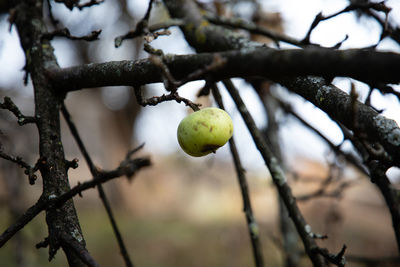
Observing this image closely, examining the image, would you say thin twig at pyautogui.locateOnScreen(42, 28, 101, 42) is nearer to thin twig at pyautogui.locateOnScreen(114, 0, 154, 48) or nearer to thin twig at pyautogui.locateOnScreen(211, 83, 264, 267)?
thin twig at pyautogui.locateOnScreen(114, 0, 154, 48)

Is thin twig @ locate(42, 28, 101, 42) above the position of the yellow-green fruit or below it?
above

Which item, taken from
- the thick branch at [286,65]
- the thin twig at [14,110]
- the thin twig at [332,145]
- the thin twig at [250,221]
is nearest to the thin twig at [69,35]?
the thin twig at [14,110]

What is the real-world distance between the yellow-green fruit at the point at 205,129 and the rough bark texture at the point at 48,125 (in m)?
0.54

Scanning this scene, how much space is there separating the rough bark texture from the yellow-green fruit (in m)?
0.54

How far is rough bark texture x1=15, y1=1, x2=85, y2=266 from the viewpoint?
43.3 inches

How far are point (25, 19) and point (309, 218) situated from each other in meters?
9.67

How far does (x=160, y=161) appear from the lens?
47.8 feet

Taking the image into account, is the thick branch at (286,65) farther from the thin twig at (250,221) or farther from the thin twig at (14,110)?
the thin twig at (250,221)

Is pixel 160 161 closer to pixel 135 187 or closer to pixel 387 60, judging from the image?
pixel 135 187

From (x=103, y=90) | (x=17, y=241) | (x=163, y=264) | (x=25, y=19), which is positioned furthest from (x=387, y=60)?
(x=103, y=90)

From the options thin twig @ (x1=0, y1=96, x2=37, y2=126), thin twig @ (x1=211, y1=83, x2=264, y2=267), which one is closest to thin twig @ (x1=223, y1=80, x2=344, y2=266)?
thin twig @ (x1=211, y1=83, x2=264, y2=267)

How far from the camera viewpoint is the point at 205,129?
1.21m

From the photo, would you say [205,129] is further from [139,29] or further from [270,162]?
[139,29]

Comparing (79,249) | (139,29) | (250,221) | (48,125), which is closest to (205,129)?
(79,249)
